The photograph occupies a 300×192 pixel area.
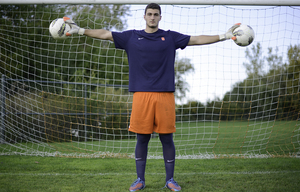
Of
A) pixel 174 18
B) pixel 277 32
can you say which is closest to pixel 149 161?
pixel 174 18

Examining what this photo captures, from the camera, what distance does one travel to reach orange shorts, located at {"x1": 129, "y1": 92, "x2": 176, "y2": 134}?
2564 mm

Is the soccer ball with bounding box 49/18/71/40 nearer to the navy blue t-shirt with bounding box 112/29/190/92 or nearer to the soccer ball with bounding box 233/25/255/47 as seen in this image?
the navy blue t-shirt with bounding box 112/29/190/92

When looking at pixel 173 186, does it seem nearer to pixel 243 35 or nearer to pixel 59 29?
pixel 243 35

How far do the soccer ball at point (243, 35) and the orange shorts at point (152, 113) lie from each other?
0.96 m

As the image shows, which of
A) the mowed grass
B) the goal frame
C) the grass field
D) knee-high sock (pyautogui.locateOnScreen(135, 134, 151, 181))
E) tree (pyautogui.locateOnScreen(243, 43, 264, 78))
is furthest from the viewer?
tree (pyautogui.locateOnScreen(243, 43, 264, 78))

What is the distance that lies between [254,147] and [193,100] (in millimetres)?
6289

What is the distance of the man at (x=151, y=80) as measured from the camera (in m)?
2.57

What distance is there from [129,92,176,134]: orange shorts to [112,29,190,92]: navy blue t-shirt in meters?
0.08

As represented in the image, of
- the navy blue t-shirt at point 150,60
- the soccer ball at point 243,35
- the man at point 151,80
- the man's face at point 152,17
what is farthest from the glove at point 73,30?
the soccer ball at point 243,35

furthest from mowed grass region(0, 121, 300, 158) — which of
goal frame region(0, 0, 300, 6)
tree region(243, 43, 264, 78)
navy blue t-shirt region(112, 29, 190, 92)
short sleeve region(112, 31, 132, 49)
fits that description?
tree region(243, 43, 264, 78)

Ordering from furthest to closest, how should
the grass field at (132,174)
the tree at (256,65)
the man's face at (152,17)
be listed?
the tree at (256,65) → the grass field at (132,174) → the man's face at (152,17)

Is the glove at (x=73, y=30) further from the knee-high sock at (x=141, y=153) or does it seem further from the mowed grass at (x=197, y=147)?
the mowed grass at (x=197, y=147)

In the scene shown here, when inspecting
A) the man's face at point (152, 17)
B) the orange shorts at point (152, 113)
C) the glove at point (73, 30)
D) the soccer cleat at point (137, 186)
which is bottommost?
the soccer cleat at point (137, 186)

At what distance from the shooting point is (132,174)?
11.3ft
